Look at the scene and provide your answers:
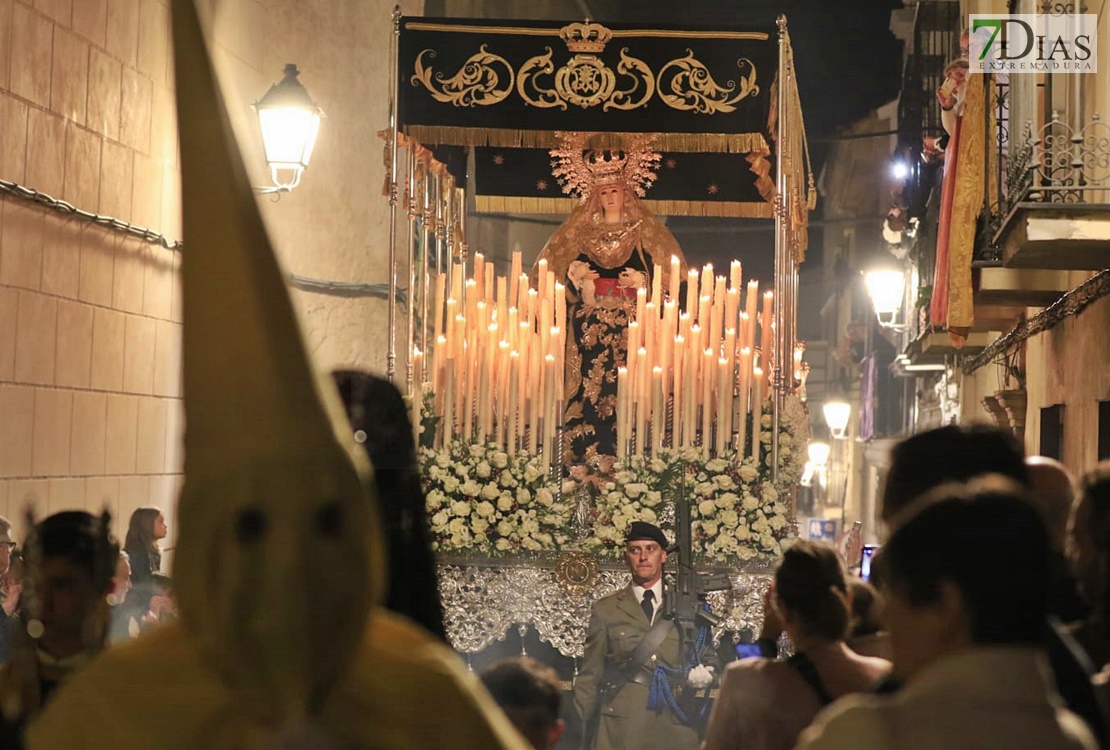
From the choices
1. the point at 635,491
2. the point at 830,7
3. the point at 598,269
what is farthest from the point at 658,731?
the point at 830,7

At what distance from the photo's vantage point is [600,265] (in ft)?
37.2

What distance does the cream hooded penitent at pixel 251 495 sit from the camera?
143 cm

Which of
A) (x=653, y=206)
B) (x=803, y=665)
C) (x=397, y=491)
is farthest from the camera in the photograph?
→ (x=653, y=206)

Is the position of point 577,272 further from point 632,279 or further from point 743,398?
point 743,398

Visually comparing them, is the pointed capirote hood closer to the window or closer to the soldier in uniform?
the soldier in uniform

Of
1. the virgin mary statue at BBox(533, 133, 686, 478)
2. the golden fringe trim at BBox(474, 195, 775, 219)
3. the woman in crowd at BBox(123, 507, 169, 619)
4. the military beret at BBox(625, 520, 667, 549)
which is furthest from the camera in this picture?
the golden fringe trim at BBox(474, 195, 775, 219)

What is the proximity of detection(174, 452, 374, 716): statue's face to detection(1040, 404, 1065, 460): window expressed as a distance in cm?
1237

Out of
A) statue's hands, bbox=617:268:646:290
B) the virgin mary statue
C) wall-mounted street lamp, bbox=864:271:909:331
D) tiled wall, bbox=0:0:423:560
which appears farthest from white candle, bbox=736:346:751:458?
wall-mounted street lamp, bbox=864:271:909:331

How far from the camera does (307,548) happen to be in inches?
56.7

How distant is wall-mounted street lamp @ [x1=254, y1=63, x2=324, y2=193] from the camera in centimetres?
952

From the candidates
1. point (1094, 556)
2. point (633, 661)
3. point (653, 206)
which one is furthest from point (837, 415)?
point (1094, 556)

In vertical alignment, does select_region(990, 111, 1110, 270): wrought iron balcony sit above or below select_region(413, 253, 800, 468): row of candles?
Answer: above

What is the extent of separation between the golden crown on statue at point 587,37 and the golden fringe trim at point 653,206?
1762 millimetres

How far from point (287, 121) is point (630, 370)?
2451mm
